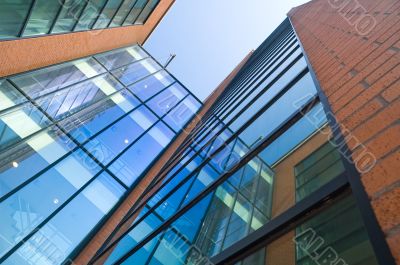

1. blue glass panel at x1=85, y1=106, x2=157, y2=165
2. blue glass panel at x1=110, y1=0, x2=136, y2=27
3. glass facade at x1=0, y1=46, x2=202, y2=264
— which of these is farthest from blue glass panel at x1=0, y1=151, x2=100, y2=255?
blue glass panel at x1=110, y1=0, x2=136, y2=27

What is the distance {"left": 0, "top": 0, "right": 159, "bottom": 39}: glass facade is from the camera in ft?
25.2

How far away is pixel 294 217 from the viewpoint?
189 cm

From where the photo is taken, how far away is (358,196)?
1.46m

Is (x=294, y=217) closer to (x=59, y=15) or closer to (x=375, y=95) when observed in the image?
(x=375, y=95)

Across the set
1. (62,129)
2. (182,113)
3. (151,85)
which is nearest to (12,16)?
(62,129)

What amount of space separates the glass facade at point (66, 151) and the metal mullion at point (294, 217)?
516 cm

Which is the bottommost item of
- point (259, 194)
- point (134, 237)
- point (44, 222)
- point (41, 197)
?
point (259, 194)

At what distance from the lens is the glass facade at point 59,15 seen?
7.69m

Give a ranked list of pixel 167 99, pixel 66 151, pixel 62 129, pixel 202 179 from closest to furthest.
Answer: pixel 202 179 < pixel 66 151 < pixel 62 129 < pixel 167 99

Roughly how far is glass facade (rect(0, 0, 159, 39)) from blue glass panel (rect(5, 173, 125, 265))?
13.5 ft

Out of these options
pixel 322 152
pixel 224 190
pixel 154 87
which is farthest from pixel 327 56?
pixel 154 87

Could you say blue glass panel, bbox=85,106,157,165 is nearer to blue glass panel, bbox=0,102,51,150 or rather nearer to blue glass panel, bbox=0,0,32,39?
blue glass panel, bbox=0,102,51,150

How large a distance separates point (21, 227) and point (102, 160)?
318cm

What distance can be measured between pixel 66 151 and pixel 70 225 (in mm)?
1858
